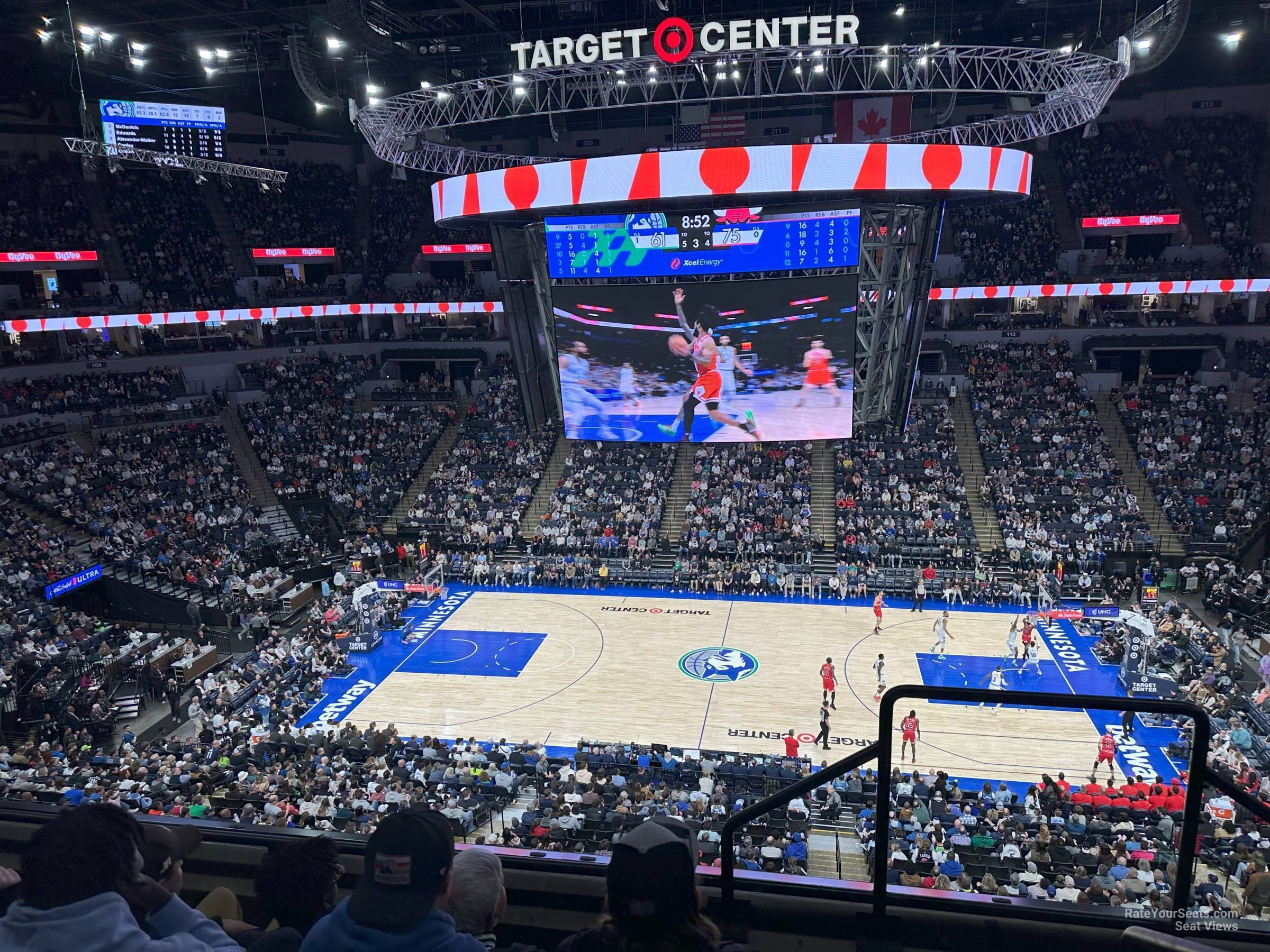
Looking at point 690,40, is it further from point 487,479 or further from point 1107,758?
point 487,479

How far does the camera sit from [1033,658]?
72.1 ft

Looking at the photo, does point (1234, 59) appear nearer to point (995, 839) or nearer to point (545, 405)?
point (545, 405)

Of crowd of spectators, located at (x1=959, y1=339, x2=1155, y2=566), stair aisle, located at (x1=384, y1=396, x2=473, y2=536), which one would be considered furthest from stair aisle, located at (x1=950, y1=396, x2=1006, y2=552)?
stair aisle, located at (x1=384, y1=396, x2=473, y2=536)

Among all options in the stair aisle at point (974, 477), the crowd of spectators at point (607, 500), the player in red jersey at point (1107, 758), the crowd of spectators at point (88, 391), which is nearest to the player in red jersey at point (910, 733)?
the player in red jersey at point (1107, 758)

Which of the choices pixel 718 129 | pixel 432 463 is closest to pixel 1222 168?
pixel 718 129

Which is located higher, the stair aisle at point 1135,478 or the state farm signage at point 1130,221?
the state farm signage at point 1130,221

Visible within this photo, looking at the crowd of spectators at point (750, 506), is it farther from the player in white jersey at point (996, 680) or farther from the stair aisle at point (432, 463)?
the stair aisle at point (432, 463)

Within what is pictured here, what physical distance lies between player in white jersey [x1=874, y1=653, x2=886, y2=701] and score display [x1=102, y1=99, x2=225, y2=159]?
24.0 meters

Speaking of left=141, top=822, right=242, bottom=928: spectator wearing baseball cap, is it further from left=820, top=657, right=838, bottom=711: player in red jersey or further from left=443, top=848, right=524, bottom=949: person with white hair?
left=820, top=657, right=838, bottom=711: player in red jersey

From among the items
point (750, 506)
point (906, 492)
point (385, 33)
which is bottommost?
point (750, 506)

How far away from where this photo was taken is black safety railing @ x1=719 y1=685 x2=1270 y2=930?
286 centimetres

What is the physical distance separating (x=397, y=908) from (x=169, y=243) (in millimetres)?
44374

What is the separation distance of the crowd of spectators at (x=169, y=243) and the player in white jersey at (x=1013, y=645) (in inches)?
1313

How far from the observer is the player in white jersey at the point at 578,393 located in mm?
23594
